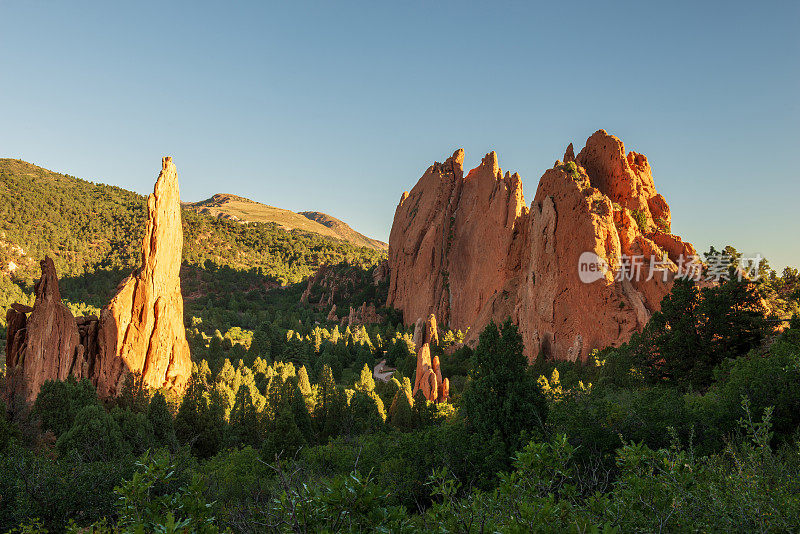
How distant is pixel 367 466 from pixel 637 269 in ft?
82.7

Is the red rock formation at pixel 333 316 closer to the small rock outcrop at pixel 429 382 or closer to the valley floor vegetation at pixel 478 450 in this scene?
the small rock outcrop at pixel 429 382

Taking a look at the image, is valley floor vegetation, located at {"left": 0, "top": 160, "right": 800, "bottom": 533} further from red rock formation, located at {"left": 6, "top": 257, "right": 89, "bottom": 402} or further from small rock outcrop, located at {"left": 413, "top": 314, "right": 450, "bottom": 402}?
small rock outcrop, located at {"left": 413, "top": 314, "right": 450, "bottom": 402}

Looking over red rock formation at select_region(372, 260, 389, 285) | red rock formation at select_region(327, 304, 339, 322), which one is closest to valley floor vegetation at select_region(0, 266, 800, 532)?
red rock formation at select_region(327, 304, 339, 322)

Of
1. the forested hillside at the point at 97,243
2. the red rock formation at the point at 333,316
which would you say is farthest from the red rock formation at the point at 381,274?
the forested hillside at the point at 97,243

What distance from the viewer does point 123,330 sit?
21.9m

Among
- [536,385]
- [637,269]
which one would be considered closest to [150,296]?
[536,385]

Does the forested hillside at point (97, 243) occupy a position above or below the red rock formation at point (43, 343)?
above

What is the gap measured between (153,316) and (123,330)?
158 centimetres

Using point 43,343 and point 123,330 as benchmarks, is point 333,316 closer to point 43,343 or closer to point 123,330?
point 123,330

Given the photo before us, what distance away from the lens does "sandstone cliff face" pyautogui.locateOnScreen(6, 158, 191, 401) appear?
64.0 feet

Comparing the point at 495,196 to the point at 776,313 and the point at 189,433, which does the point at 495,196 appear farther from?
the point at 189,433

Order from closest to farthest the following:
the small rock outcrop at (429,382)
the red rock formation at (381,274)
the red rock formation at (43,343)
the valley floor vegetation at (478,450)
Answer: the valley floor vegetation at (478,450) < the red rock formation at (43,343) < the small rock outcrop at (429,382) < the red rock formation at (381,274)

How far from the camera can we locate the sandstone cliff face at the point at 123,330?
19516 millimetres

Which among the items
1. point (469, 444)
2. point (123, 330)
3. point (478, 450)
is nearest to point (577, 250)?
point (469, 444)
